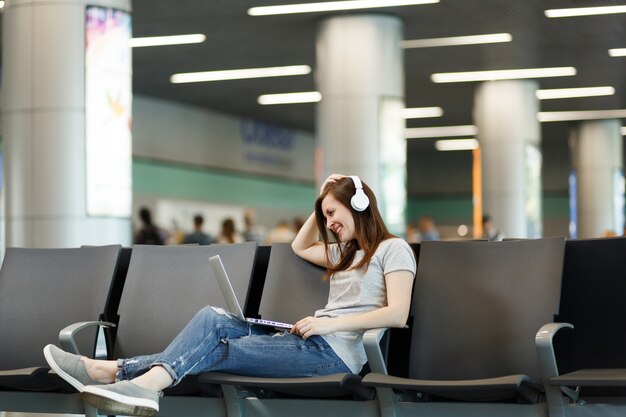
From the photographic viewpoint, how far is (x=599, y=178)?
890 inches

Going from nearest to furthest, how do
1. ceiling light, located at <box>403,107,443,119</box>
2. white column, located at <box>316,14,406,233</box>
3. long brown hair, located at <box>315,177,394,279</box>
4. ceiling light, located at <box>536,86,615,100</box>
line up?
long brown hair, located at <box>315,177,394,279</box> < white column, located at <box>316,14,406,233</box> < ceiling light, located at <box>536,86,615,100</box> < ceiling light, located at <box>403,107,443,119</box>

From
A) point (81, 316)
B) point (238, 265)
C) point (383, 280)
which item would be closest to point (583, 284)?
point (383, 280)

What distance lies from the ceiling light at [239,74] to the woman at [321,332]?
1253 centimetres

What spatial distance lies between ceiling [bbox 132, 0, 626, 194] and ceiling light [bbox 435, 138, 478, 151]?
633 cm

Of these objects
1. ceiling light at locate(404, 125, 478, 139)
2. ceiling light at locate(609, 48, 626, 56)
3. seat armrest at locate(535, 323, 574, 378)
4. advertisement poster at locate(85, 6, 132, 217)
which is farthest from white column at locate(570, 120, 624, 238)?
seat armrest at locate(535, 323, 574, 378)

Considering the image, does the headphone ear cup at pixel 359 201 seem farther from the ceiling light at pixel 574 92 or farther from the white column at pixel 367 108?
the ceiling light at pixel 574 92

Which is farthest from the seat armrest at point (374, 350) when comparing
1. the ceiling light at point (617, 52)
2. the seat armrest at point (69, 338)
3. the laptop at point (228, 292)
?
the ceiling light at point (617, 52)

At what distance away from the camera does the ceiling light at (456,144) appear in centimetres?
2802

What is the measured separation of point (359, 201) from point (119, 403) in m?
1.26

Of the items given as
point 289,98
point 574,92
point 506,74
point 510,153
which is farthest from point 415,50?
point 289,98

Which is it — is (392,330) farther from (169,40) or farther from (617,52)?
(617,52)

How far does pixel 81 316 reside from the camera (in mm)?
4992

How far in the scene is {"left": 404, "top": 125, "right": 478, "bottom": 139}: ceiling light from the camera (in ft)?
82.3

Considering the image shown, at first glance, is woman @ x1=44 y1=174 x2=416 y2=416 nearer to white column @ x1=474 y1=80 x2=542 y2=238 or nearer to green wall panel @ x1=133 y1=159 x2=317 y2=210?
white column @ x1=474 y1=80 x2=542 y2=238
